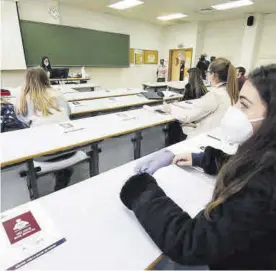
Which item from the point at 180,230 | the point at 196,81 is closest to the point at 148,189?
the point at 180,230

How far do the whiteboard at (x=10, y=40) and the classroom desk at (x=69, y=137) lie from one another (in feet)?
14.2

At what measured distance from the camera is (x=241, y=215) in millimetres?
509

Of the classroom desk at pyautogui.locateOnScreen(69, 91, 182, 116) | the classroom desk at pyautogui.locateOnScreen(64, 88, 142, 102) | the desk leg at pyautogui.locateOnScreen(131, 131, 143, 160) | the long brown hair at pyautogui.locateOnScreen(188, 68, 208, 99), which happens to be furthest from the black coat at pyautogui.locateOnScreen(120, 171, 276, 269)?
the classroom desk at pyautogui.locateOnScreen(64, 88, 142, 102)

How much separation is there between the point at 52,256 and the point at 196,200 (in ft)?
1.97

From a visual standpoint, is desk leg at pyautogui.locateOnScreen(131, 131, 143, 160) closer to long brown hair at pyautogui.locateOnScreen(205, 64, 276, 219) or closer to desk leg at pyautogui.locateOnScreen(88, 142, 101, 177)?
desk leg at pyautogui.locateOnScreen(88, 142, 101, 177)

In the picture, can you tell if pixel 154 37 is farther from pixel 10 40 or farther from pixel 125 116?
pixel 125 116

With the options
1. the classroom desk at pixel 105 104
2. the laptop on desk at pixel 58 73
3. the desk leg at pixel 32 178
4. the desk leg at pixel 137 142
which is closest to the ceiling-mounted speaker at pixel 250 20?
the classroom desk at pixel 105 104

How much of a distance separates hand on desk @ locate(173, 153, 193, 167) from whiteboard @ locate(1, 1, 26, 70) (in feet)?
18.3

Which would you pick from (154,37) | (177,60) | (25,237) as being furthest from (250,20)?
(25,237)

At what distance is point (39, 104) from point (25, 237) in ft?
4.58

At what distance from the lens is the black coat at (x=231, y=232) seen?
1.65 feet

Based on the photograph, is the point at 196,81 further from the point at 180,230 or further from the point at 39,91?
the point at 180,230

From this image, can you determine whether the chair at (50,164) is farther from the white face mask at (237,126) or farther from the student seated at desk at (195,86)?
the student seated at desk at (195,86)

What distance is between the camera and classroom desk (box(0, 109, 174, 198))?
1471mm
